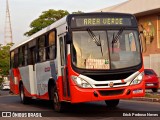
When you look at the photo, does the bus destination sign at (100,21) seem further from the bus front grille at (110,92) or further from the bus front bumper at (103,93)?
the bus front grille at (110,92)

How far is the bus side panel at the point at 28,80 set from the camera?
19.0 metres

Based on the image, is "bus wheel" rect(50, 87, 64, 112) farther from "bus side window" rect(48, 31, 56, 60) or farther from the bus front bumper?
the bus front bumper

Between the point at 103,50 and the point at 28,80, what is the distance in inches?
293

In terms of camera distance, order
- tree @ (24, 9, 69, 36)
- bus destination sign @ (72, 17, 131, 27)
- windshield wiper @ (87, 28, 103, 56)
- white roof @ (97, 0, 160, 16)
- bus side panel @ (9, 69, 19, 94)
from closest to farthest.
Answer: windshield wiper @ (87, 28, 103, 56)
bus destination sign @ (72, 17, 131, 27)
bus side panel @ (9, 69, 19, 94)
white roof @ (97, 0, 160, 16)
tree @ (24, 9, 69, 36)

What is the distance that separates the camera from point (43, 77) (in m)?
16.8

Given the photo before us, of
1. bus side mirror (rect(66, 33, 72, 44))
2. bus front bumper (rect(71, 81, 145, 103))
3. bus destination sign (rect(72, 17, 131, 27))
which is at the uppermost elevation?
bus destination sign (rect(72, 17, 131, 27))

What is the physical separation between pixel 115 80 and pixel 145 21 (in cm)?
3236

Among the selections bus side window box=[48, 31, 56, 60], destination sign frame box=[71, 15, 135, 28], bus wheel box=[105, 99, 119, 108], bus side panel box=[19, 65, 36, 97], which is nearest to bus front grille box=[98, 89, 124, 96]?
destination sign frame box=[71, 15, 135, 28]

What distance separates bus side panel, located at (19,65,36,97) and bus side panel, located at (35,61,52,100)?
93 cm

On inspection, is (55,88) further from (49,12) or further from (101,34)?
(49,12)

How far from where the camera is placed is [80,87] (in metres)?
12.7

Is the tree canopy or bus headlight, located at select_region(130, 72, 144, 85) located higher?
the tree canopy

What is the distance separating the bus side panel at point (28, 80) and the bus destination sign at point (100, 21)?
237 inches

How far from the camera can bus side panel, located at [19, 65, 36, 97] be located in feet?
62.2
